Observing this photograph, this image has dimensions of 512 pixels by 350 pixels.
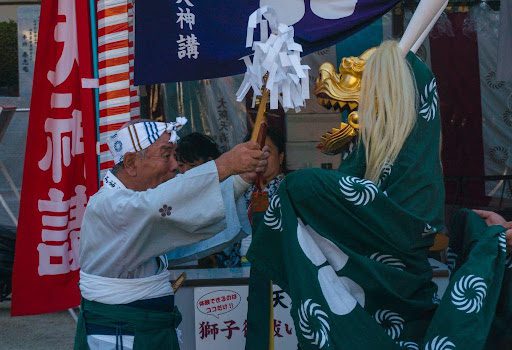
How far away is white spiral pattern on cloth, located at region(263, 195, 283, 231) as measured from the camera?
2.99 metres

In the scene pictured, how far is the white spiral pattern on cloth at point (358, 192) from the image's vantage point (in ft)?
9.23

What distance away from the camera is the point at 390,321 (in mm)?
2938

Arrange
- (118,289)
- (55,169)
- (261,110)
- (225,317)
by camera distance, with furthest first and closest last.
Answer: (55,169) → (225,317) → (118,289) → (261,110)

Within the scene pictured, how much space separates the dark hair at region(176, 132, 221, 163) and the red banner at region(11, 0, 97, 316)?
0.76m

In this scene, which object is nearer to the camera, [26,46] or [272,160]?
[272,160]

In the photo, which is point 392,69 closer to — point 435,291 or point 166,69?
point 435,291

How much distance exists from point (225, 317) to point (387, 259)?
141 cm

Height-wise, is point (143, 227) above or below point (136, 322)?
above

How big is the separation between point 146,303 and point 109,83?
1.60 meters

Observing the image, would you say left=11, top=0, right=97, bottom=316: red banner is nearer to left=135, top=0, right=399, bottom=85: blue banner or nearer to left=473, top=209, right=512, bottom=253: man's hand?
left=135, top=0, right=399, bottom=85: blue banner

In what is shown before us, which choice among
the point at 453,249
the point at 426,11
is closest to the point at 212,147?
the point at 426,11

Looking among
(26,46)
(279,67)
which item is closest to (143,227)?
(279,67)

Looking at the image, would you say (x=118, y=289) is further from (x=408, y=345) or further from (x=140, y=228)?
(x=408, y=345)

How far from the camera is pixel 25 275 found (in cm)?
500
